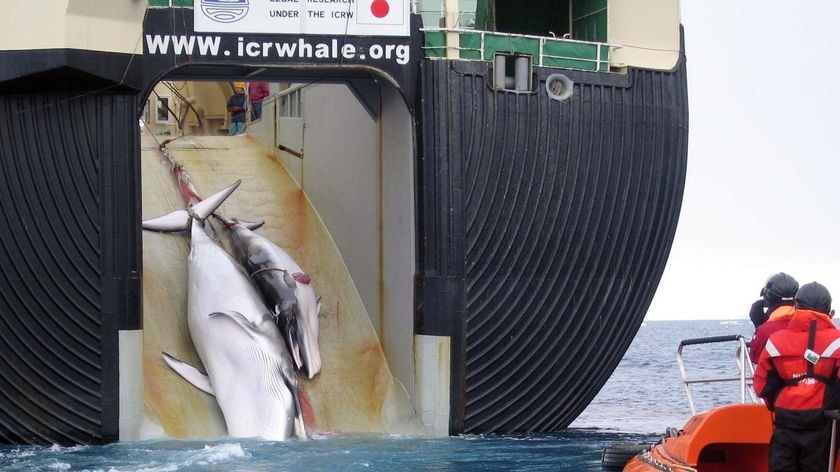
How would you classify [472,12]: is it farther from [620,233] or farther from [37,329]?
[37,329]

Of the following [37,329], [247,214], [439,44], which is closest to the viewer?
[37,329]

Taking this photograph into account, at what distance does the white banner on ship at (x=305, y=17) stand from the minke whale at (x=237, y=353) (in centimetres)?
304

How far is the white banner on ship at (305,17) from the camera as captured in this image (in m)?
15.1

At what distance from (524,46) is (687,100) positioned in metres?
2.34

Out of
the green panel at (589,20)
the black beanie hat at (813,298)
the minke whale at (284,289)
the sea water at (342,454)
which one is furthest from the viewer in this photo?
the green panel at (589,20)

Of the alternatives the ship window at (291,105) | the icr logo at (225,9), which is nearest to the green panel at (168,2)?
the icr logo at (225,9)

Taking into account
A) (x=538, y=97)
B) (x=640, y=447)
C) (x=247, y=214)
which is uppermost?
(x=538, y=97)

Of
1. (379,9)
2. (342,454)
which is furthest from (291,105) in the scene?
(342,454)

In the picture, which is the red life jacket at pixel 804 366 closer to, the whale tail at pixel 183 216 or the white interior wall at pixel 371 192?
the white interior wall at pixel 371 192

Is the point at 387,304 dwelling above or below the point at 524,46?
below

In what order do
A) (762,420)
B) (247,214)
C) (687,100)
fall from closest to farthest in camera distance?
(762,420) < (687,100) < (247,214)

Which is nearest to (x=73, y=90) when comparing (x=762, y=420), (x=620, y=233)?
(x=620, y=233)

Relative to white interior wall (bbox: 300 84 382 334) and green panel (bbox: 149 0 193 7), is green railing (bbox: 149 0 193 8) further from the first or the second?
white interior wall (bbox: 300 84 382 334)

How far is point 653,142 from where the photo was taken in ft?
53.7
